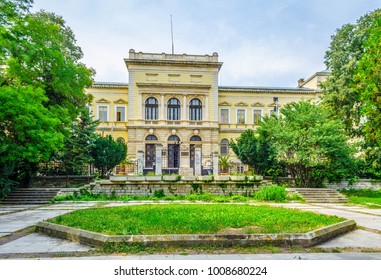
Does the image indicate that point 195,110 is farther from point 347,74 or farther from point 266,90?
point 347,74

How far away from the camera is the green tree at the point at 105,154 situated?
22578 millimetres

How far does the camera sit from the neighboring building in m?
37.4

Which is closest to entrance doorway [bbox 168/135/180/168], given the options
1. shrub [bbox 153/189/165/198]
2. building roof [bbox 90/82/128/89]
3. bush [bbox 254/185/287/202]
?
building roof [bbox 90/82/128/89]

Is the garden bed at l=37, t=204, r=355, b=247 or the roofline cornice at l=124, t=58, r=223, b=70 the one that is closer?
the garden bed at l=37, t=204, r=355, b=247

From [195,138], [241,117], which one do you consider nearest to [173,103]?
[195,138]

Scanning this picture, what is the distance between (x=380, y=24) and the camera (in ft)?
50.1

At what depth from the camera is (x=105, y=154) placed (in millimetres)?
22688

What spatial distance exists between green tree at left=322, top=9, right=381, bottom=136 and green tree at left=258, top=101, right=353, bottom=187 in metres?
6.61

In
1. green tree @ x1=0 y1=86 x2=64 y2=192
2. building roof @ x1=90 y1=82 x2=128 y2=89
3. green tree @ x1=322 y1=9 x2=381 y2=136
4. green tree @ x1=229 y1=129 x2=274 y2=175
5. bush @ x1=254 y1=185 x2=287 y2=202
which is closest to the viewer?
green tree @ x1=0 y1=86 x2=64 y2=192

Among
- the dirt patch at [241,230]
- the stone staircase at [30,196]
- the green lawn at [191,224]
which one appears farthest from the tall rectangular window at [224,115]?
the dirt patch at [241,230]

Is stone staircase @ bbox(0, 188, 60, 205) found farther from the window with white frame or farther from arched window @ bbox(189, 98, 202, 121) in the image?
arched window @ bbox(189, 98, 202, 121)

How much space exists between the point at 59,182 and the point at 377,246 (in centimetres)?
1964

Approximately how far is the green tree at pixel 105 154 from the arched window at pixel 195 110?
Answer: 1653 cm

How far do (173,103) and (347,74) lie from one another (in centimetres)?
1989
